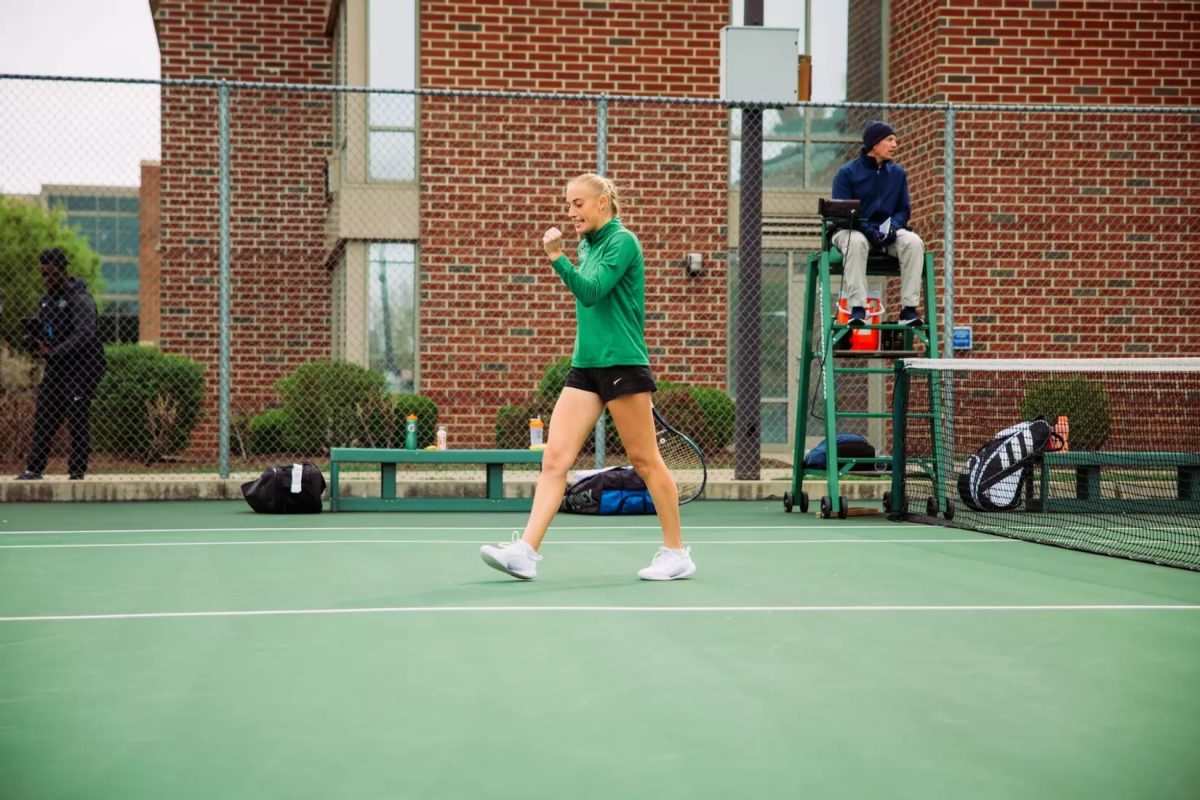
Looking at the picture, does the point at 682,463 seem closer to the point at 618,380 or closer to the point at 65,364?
the point at 618,380

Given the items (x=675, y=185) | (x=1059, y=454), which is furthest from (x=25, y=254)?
(x=1059, y=454)

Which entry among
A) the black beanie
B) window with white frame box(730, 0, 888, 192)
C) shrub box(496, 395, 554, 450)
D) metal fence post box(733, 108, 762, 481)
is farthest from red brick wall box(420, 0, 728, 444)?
the black beanie

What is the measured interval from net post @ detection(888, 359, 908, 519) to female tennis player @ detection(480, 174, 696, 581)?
3.97m

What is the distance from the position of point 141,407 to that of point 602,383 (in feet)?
27.8

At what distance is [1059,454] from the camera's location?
10.8m

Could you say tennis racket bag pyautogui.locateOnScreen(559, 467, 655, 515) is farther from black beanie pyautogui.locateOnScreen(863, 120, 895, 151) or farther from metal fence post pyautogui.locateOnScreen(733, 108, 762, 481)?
black beanie pyautogui.locateOnScreen(863, 120, 895, 151)

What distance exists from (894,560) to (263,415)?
833cm

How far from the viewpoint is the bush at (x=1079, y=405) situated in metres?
13.3

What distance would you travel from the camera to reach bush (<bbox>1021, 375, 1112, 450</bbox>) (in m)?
13.3

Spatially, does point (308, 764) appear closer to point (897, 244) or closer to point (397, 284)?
point (897, 244)

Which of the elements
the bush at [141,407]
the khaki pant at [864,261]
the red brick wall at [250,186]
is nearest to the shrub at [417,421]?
the bush at [141,407]

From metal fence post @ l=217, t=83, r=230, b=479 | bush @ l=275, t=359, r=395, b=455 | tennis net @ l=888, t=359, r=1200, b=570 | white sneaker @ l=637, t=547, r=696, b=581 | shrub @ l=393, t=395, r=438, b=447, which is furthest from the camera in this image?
shrub @ l=393, t=395, r=438, b=447

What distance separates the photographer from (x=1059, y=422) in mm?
12117

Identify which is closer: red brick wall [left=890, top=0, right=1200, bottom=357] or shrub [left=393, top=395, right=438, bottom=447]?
shrub [left=393, top=395, right=438, bottom=447]
